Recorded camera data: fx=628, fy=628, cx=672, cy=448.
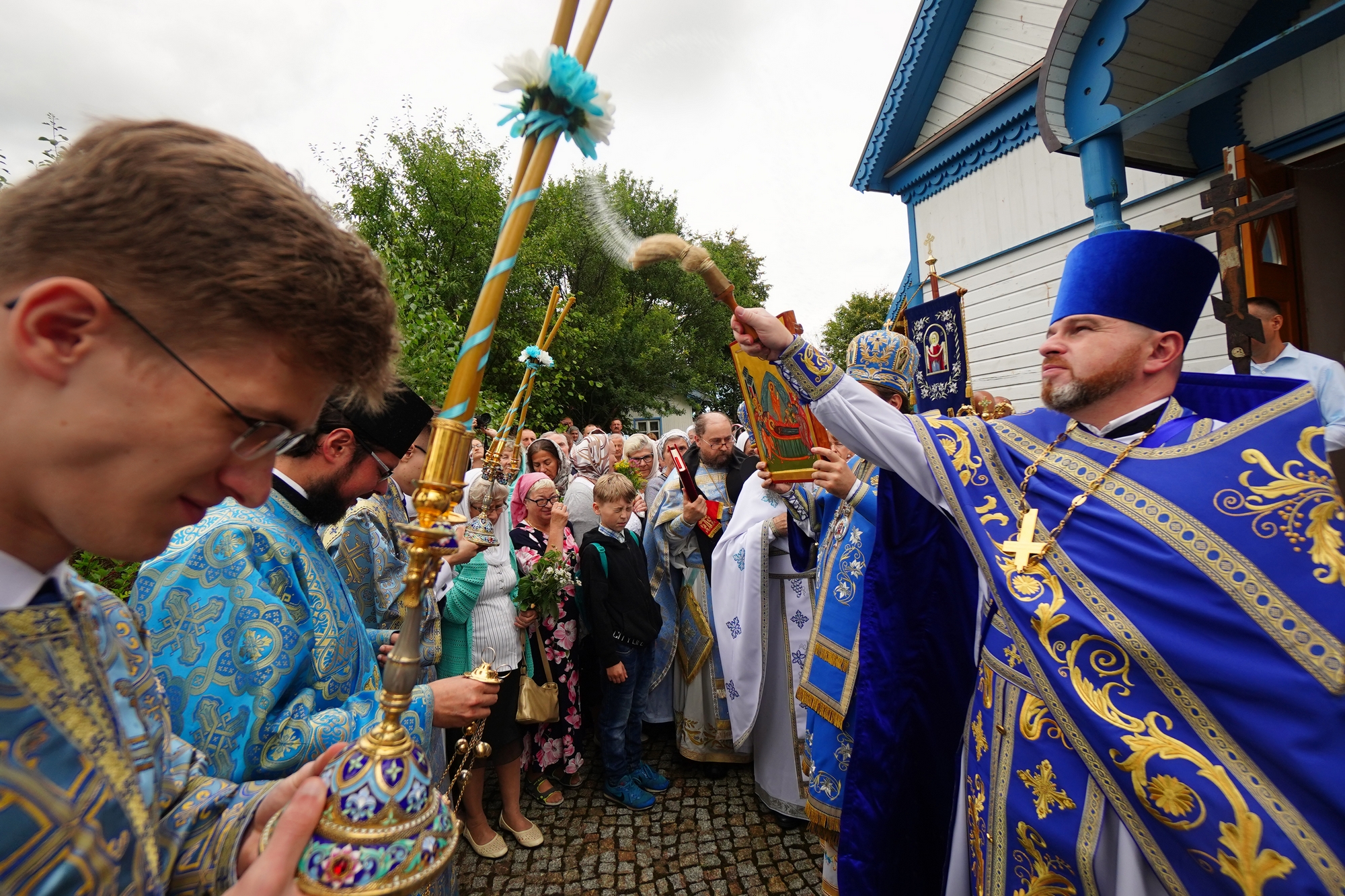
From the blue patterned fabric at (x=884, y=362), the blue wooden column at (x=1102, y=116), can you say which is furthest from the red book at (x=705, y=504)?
the blue wooden column at (x=1102, y=116)

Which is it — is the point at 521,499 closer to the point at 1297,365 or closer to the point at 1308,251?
the point at 1297,365

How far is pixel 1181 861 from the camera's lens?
1550mm

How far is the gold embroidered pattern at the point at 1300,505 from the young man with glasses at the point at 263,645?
2098 mm

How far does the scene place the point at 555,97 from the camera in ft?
3.24

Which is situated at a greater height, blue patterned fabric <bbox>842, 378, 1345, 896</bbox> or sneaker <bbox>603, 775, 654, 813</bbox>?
blue patterned fabric <bbox>842, 378, 1345, 896</bbox>

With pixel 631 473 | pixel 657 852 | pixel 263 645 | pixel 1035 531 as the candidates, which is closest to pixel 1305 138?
pixel 1035 531

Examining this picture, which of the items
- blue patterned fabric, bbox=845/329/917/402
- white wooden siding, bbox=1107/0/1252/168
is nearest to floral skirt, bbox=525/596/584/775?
blue patterned fabric, bbox=845/329/917/402

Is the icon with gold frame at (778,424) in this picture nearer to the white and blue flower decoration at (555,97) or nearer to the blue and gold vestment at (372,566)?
the blue and gold vestment at (372,566)

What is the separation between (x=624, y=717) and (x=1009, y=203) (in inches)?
281

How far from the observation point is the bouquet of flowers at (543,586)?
3914 millimetres

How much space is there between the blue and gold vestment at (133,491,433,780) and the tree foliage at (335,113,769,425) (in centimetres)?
561

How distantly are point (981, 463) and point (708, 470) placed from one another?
3.27 m

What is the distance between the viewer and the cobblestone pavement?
3473 millimetres

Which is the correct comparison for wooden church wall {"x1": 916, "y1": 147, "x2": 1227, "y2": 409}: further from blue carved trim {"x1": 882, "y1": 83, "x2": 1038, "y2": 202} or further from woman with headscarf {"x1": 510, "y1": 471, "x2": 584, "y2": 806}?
woman with headscarf {"x1": 510, "y1": 471, "x2": 584, "y2": 806}
